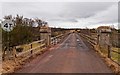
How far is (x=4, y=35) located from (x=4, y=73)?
13.4 meters

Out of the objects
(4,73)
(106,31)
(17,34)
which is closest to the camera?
(4,73)

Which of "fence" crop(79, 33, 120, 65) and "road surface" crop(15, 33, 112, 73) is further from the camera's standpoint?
"fence" crop(79, 33, 120, 65)

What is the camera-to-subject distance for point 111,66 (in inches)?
496

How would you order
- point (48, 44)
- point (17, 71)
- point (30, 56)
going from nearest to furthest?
point (17, 71) < point (30, 56) < point (48, 44)

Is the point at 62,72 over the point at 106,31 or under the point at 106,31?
under

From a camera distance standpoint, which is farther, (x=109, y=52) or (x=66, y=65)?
(x=109, y=52)

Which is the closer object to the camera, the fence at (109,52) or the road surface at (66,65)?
the road surface at (66,65)

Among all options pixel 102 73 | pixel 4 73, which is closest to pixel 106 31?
pixel 102 73

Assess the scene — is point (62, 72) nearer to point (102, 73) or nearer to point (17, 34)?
point (102, 73)

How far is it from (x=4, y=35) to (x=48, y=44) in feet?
13.9

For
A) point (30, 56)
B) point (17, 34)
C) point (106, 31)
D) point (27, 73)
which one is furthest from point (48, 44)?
point (27, 73)

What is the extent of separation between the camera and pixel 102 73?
426 inches

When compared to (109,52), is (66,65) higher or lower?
lower

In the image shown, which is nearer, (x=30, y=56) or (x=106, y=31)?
(x=30, y=56)
